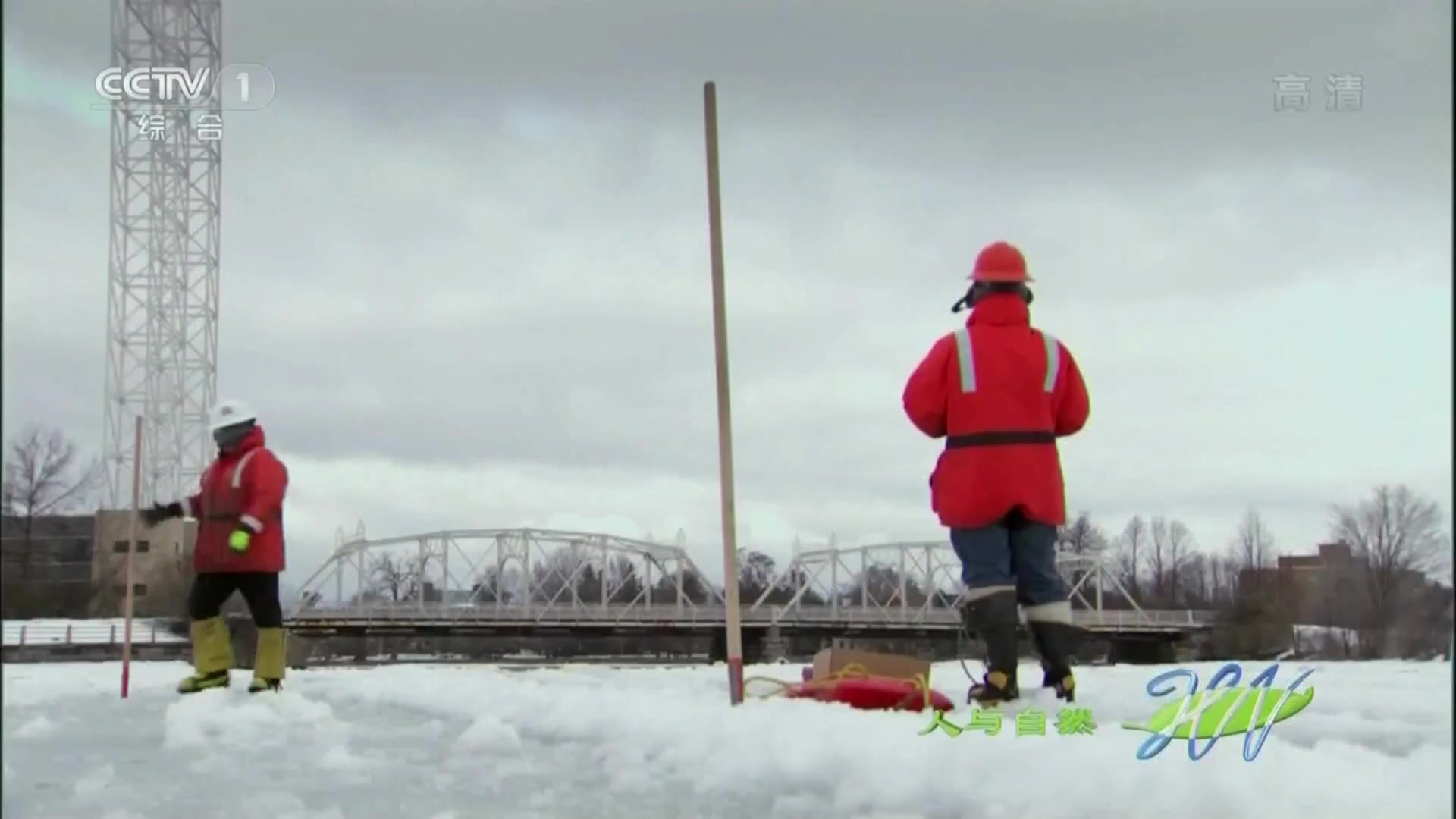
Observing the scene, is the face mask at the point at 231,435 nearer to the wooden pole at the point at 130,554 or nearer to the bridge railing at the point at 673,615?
the wooden pole at the point at 130,554

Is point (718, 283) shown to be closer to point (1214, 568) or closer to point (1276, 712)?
point (1276, 712)

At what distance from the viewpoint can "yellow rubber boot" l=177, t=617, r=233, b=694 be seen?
3.40 metres

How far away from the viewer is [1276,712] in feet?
6.63

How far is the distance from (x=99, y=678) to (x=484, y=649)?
118cm

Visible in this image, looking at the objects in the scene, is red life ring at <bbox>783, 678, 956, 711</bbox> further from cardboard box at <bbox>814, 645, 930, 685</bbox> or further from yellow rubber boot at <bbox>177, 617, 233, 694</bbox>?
yellow rubber boot at <bbox>177, 617, 233, 694</bbox>

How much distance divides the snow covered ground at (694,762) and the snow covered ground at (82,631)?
0.10 metres

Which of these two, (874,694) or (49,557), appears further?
(49,557)

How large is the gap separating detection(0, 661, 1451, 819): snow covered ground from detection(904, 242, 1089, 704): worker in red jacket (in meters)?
0.19

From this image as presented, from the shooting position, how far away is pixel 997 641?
8.34 ft

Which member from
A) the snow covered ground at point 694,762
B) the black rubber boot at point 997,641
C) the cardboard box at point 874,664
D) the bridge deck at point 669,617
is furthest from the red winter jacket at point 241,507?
the black rubber boot at point 997,641

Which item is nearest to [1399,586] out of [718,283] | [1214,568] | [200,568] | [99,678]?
[1214,568]

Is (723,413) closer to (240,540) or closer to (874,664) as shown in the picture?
(874,664)

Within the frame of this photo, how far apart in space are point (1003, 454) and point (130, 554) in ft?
6.87

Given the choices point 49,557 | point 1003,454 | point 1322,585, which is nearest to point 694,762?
point 1003,454
